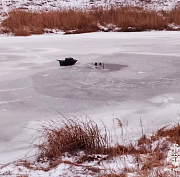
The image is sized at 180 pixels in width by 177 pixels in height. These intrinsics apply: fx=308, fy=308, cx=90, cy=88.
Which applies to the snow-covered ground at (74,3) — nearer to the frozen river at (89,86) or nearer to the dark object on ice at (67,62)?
the frozen river at (89,86)

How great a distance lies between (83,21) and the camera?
930 centimetres

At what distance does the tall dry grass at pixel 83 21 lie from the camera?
8914 millimetres

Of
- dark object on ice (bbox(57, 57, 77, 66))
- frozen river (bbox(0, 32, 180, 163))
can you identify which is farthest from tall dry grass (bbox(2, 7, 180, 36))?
dark object on ice (bbox(57, 57, 77, 66))

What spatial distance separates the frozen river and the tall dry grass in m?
2.42

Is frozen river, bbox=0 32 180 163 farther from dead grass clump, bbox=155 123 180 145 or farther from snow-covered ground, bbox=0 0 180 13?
snow-covered ground, bbox=0 0 180 13

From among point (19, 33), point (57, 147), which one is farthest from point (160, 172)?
point (19, 33)

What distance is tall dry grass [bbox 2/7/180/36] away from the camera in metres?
8.91

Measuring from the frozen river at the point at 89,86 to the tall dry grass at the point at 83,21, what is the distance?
242cm

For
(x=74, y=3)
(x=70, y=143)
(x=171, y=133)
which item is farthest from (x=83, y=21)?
(x=70, y=143)

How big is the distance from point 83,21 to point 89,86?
19.2 feet

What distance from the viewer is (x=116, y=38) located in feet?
24.6

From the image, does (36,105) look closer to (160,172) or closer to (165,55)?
(160,172)

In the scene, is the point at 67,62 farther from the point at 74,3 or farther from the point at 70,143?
the point at 74,3

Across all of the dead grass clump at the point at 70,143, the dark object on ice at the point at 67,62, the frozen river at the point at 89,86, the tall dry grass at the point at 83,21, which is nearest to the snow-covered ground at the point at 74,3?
the tall dry grass at the point at 83,21
